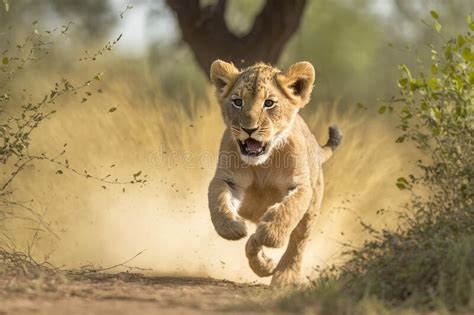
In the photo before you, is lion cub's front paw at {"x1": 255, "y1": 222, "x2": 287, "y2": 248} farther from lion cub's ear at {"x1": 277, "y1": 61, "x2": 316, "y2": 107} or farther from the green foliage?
lion cub's ear at {"x1": 277, "y1": 61, "x2": 316, "y2": 107}

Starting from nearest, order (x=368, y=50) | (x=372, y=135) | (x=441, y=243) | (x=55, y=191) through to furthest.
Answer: (x=441, y=243) < (x=55, y=191) < (x=372, y=135) < (x=368, y=50)

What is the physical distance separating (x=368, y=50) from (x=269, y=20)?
15.5m

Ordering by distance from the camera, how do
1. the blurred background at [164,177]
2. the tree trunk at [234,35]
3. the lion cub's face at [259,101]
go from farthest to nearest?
the tree trunk at [234,35], the blurred background at [164,177], the lion cub's face at [259,101]

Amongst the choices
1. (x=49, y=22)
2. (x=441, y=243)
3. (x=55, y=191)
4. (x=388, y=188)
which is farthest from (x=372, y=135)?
(x=49, y=22)

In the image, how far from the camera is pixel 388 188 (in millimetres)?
12289

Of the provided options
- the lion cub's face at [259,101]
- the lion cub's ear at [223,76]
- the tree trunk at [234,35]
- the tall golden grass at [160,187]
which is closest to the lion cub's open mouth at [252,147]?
the lion cub's face at [259,101]

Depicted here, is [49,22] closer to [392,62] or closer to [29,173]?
[29,173]

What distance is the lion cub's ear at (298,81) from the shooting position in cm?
790

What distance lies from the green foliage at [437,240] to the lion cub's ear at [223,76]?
4.18 feet

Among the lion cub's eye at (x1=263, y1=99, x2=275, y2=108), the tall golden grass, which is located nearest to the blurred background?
the tall golden grass

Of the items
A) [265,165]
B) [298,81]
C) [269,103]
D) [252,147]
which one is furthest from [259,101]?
[298,81]

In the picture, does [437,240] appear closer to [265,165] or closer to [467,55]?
[265,165]

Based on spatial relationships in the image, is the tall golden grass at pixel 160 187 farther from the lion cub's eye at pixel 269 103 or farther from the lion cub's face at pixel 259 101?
the lion cub's eye at pixel 269 103

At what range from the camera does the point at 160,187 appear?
457 inches
